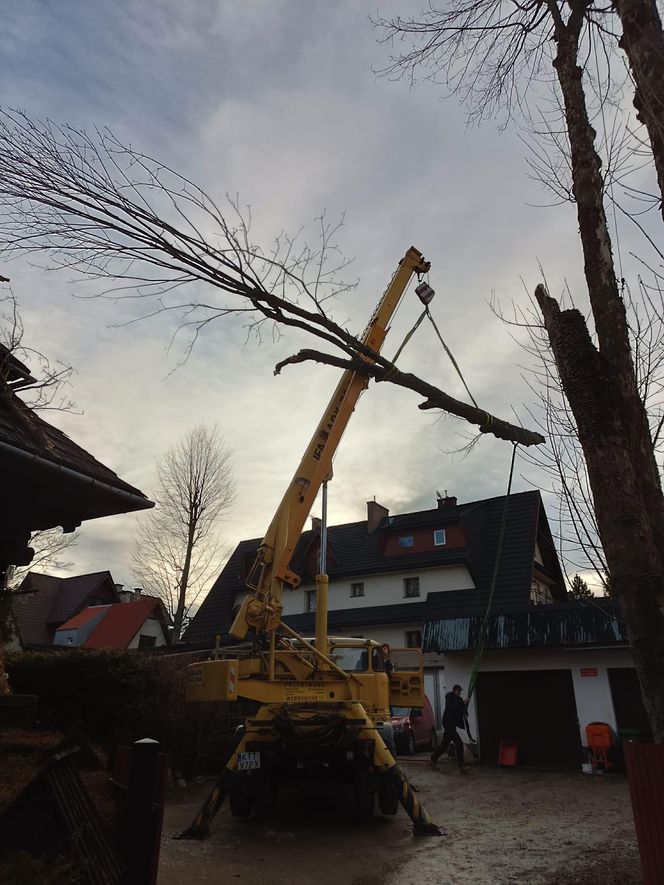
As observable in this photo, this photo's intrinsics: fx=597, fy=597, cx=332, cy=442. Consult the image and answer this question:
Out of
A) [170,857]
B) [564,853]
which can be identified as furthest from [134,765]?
[564,853]

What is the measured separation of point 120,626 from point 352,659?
1084 inches

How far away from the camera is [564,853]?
6453 millimetres

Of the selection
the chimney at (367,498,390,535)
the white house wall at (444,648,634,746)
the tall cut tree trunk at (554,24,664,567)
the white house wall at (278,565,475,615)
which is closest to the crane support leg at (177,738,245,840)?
the tall cut tree trunk at (554,24,664,567)

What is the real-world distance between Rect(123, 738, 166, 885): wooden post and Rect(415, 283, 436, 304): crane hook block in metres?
7.29

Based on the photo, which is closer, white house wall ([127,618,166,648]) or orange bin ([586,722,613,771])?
orange bin ([586,722,613,771])

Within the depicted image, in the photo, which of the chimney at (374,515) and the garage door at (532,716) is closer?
the garage door at (532,716)

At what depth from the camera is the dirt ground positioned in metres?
5.75

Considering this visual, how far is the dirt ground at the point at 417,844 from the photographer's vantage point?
575 cm

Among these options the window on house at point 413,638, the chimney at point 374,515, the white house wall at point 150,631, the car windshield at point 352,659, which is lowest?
the car windshield at point 352,659

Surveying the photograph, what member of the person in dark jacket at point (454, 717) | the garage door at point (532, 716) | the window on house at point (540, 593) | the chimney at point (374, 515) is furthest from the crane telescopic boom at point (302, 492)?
the chimney at point (374, 515)

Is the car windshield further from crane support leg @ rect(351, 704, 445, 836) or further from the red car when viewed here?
the red car

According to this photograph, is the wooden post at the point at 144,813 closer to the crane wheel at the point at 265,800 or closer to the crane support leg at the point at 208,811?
the crane support leg at the point at 208,811

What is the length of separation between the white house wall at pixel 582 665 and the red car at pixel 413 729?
212 centimetres

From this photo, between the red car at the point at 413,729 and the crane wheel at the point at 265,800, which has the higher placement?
the red car at the point at 413,729
